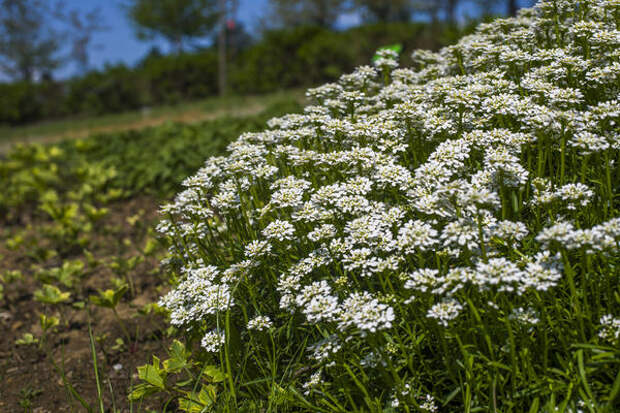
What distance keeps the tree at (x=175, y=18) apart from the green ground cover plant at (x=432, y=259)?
4470cm

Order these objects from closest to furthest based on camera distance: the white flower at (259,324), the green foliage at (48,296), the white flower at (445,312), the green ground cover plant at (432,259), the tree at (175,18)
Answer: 1. the white flower at (445,312)
2. the green ground cover plant at (432,259)
3. the white flower at (259,324)
4. the green foliage at (48,296)
5. the tree at (175,18)

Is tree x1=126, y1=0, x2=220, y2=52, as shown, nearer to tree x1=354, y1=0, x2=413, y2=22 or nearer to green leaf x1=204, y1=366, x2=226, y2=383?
tree x1=354, y1=0, x2=413, y2=22

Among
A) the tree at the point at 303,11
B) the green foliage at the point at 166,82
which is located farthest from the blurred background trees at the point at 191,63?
the tree at the point at 303,11

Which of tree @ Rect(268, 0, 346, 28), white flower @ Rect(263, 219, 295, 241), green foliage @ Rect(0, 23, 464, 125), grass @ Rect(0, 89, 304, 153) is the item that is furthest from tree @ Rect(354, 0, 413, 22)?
white flower @ Rect(263, 219, 295, 241)

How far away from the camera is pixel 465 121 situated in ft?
9.82

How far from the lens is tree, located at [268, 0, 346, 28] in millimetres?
49094

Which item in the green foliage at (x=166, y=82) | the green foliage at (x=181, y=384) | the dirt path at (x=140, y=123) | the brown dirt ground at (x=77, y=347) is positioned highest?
the green foliage at (x=166, y=82)

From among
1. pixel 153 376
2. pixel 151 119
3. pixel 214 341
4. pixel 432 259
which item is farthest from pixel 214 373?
pixel 151 119

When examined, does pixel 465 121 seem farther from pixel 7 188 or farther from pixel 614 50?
pixel 7 188

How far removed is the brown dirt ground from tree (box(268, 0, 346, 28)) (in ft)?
157

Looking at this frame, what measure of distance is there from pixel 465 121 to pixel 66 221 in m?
5.17

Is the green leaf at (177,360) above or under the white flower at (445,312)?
under

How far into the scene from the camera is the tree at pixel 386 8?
46806 mm

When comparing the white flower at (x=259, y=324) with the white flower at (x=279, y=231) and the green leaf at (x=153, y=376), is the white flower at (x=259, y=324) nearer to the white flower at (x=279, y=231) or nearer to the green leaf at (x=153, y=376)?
the white flower at (x=279, y=231)
